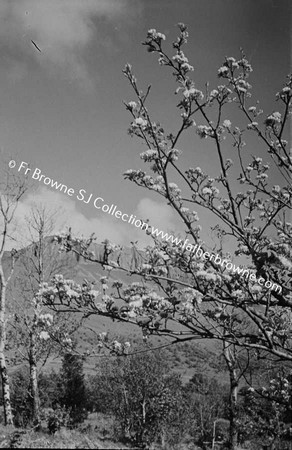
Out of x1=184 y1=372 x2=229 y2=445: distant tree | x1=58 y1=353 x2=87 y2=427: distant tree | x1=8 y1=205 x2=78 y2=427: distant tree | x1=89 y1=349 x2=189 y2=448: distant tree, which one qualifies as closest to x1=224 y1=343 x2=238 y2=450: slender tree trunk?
x1=8 y1=205 x2=78 y2=427: distant tree

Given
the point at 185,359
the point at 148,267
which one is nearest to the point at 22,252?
the point at 148,267

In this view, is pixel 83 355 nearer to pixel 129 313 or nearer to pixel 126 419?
pixel 129 313

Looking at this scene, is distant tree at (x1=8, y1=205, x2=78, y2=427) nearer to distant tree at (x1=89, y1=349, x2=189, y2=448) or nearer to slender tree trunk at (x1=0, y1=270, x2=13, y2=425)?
slender tree trunk at (x1=0, y1=270, x2=13, y2=425)

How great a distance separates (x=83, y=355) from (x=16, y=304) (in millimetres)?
8972

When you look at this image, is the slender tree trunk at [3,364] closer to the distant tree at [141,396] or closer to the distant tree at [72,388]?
the distant tree at [141,396]

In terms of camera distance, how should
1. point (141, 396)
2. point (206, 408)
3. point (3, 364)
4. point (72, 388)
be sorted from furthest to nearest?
point (206, 408) < point (72, 388) < point (141, 396) < point (3, 364)

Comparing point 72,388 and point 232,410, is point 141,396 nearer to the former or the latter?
point 72,388

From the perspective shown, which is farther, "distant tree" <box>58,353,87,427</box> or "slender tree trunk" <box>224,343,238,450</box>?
"distant tree" <box>58,353,87,427</box>

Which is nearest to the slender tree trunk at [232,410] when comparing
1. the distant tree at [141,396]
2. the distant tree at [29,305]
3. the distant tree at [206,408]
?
the distant tree at [29,305]

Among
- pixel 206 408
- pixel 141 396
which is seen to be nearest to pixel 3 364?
pixel 141 396

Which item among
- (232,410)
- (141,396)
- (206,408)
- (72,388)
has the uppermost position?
(232,410)

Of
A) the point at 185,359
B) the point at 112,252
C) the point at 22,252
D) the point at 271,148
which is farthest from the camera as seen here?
A: the point at 185,359

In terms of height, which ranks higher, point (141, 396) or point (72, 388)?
point (141, 396)

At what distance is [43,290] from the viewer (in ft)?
16.2
